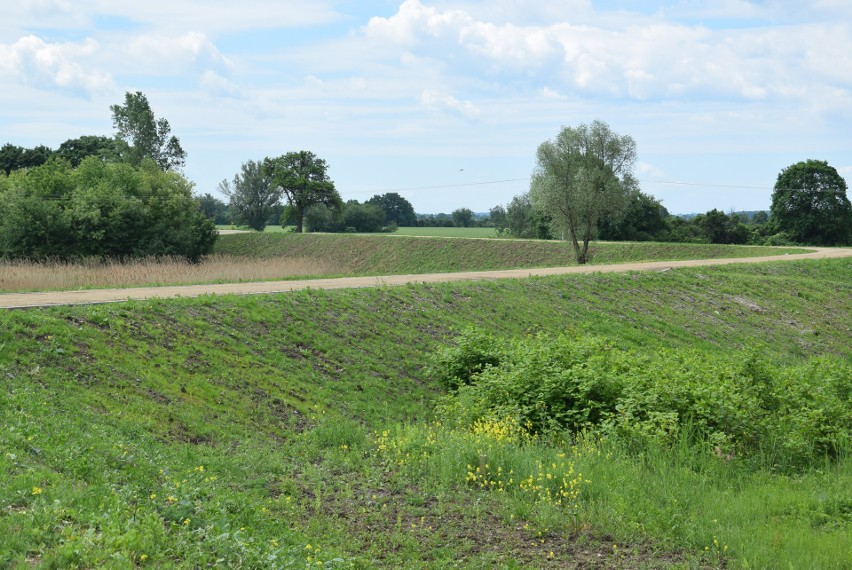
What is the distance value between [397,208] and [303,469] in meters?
128

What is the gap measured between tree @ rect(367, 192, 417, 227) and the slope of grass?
198ft

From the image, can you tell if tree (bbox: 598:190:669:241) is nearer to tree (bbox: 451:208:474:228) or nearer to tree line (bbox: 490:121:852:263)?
tree line (bbox: 490:121:852:263)

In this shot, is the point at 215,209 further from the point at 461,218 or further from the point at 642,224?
the point at 642,224

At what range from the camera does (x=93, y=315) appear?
14391 millimetres

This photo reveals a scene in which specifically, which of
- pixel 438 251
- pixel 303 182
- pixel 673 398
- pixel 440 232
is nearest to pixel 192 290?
pixel 673 398

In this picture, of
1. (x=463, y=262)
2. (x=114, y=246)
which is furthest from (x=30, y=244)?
(x=463, y=262)

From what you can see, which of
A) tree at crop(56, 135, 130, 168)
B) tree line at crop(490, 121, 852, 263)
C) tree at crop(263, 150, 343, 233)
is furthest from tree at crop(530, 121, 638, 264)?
tree at crop(56, 135, 130, 168)

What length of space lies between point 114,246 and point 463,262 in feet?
77.8

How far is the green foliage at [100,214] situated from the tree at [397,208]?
79.2 meters

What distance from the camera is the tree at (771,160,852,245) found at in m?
71.6

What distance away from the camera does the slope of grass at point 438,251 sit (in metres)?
52.3

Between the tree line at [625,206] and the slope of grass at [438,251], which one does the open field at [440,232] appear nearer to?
the tree line at [625,206]

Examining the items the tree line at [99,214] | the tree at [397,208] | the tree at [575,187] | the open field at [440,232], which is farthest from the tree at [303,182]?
the tree at [397,208]

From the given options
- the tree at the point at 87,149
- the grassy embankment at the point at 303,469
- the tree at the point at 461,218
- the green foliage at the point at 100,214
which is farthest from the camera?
the tree at the point at 461,218
